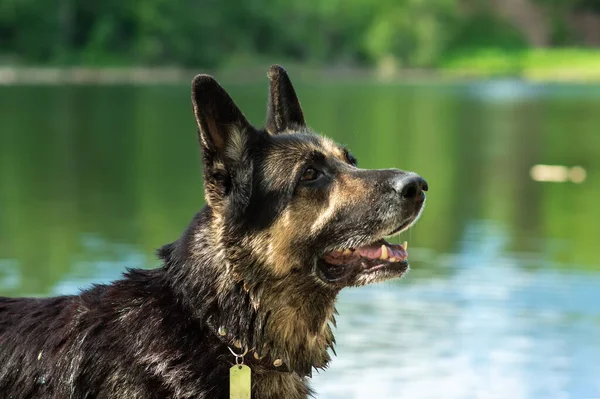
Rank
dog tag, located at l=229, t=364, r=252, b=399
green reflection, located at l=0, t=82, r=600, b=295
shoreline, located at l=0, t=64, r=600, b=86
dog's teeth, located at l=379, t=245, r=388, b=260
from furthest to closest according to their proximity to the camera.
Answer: shoreline, located at l=0, t=64, r=600, b=86 → green reflection, located at l=0, t=82, r=600, b=295 → dog's teeth, located at l=379, t=245, r=388, b=260 → dog tag, located at l=229, t=364, r=252, b=399

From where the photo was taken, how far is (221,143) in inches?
227

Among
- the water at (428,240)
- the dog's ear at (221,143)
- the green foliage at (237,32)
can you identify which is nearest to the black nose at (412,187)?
the dog's ear at (221,143)

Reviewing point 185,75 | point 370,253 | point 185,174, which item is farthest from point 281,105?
point 185,75

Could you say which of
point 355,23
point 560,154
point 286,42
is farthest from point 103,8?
point 560,154

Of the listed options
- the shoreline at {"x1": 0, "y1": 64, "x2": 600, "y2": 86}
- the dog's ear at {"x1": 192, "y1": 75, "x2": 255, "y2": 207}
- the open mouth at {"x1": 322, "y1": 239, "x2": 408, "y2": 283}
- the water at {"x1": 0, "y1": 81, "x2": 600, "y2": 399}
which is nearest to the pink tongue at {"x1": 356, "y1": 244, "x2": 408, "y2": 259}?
the open mouth at {"x1": 322, "y1": 239, "x2": 408, "y2": 283}

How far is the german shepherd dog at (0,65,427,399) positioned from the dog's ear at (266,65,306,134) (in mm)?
475

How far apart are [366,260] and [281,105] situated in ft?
3.46

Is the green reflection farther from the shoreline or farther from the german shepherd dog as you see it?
the shoreline

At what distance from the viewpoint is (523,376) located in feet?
30.0

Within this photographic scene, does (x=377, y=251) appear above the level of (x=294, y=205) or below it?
below

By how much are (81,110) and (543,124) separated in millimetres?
15574

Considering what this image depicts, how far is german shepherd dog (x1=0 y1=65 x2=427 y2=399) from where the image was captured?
5586 millimetres

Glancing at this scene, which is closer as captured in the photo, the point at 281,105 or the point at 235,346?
the point at 235,346

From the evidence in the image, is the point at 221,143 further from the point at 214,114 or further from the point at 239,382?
the point at 239,382
